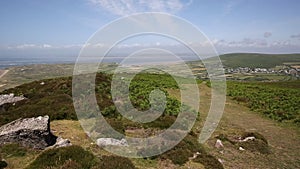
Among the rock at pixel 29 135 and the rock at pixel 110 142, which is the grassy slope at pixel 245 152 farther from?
the rock at pixel 29 135

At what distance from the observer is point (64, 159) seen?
9.73m

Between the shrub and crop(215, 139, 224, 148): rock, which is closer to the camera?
the shrub

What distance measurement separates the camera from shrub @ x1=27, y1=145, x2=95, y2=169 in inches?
366

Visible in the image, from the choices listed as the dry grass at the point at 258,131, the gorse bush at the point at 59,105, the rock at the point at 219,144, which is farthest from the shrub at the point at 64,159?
the gorse bush at the point at 59,105

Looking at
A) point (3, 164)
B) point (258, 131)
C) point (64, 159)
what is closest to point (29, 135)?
point (3, 164)

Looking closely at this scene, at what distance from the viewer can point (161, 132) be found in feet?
47.5

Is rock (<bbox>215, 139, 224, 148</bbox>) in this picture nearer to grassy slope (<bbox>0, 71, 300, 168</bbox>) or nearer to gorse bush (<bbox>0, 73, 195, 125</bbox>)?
grassy slope (<bbox>0, 71, 300, 168</bbox>)

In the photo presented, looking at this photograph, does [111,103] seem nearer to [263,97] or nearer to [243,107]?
[243,107]

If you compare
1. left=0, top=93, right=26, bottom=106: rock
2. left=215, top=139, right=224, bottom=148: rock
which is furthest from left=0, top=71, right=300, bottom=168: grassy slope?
left=0, top=93, right=26, bottom=106: rock

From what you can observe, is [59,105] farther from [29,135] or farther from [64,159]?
[64,159]

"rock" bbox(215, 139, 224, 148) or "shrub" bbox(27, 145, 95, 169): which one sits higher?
"shrub" bbox(27, 145, 95, 169)

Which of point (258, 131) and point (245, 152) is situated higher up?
point (245, 152)

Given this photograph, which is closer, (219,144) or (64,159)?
(64,159)

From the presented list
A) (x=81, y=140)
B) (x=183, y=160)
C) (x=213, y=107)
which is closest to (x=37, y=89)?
(x=81, y=140)
